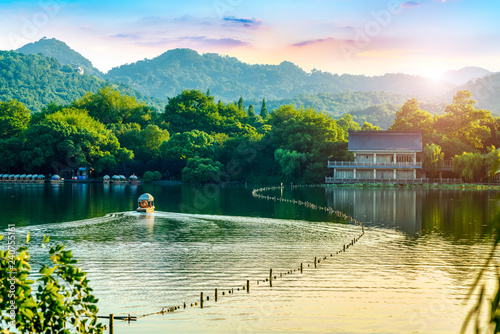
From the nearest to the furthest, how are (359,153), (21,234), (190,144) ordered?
(21,234)
(359,153)
(190,144)

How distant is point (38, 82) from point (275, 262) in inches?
5978

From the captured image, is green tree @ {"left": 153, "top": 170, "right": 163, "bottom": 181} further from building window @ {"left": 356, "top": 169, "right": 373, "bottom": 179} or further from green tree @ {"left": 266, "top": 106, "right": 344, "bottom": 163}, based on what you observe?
building window @ {"left": 356, "top": 169, "right": 373, "bottom": 179}

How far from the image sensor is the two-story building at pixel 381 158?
77562 mm

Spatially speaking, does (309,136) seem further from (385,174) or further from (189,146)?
(189,146)

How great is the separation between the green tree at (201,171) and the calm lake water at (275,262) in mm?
34782

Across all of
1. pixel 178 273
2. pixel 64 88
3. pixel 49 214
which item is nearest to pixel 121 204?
pixel 49 214

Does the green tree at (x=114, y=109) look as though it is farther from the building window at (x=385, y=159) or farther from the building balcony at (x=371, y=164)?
the building window at (x=385, y=159)

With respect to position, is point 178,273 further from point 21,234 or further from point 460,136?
point 460,136

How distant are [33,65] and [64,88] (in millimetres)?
10990

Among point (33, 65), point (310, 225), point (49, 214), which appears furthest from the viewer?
point (33, 65)

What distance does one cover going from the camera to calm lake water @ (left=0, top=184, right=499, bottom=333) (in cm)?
1532

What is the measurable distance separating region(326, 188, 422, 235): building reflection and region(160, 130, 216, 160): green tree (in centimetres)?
3168

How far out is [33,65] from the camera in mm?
163875

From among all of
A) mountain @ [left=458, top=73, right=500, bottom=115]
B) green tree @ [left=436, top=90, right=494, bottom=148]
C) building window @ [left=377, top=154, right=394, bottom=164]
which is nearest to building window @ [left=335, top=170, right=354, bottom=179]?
building window @ [left=377, top=154, right=394, bottom=164]
